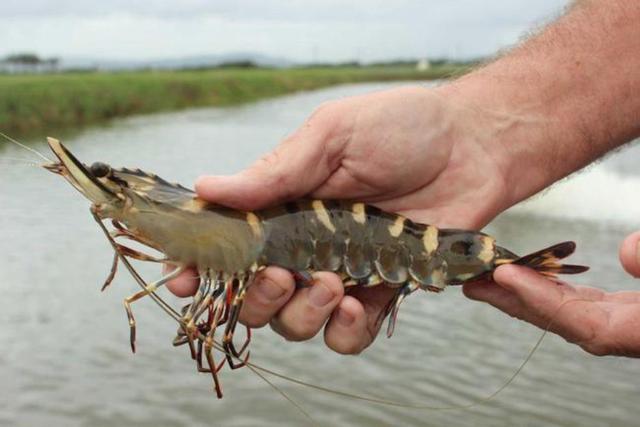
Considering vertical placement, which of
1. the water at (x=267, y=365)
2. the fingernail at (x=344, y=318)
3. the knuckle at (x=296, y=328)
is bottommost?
the water at (x=267, y=365)

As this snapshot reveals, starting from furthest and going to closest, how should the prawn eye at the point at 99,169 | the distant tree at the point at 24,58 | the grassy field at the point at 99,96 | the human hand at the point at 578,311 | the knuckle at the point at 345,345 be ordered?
the distant tree at the point at 24,58 → the grassy field at the point at 99,96 → the knuckle at the point at 345,345 → the human hand at the point at 578,311 → the prawn eye at the point at 99,169

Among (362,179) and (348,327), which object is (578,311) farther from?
(362,179)

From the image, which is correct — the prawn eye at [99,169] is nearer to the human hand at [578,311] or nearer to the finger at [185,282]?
the finger at [185,282]

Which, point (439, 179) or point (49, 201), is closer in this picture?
point (439, 179)

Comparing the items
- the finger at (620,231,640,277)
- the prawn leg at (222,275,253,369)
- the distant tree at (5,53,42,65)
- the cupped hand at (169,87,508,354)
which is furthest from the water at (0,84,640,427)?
the distant tree at (5,53,42,65)

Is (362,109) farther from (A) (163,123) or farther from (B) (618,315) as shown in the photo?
(A) (163,123)

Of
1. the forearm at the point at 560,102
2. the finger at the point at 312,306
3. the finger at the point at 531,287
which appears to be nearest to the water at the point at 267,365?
the forearm at the point at 560,102

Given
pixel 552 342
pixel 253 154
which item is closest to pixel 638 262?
pixel 552 342
